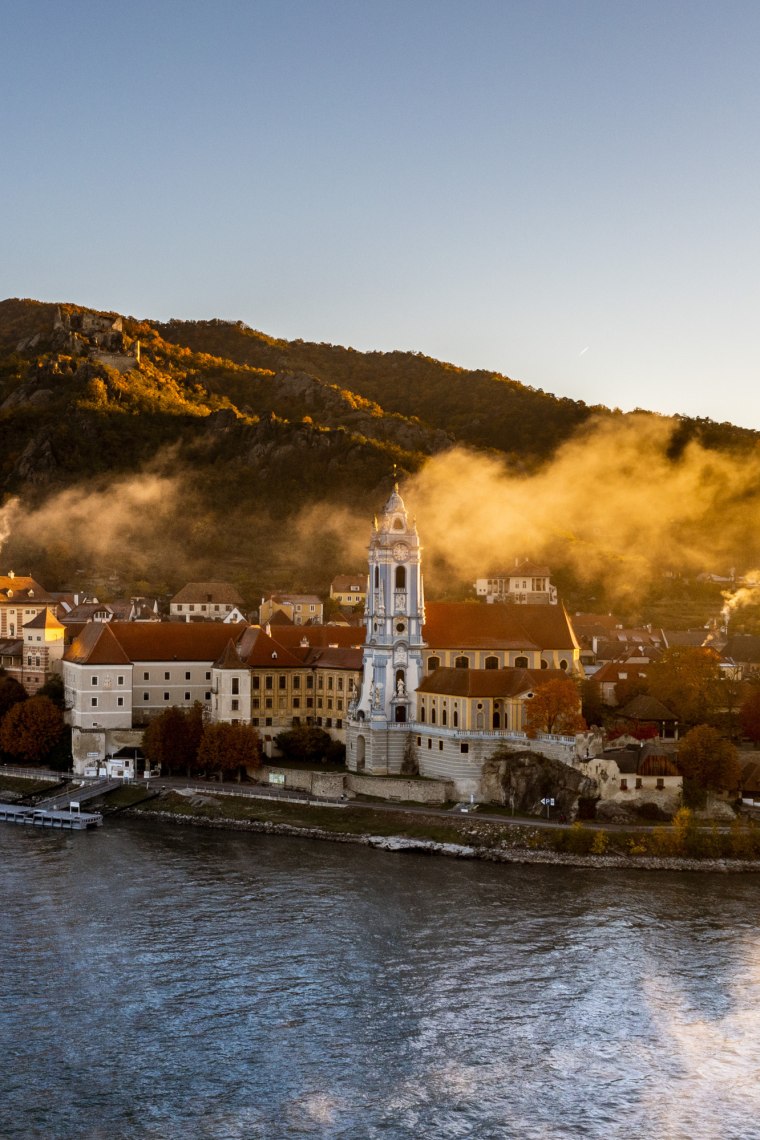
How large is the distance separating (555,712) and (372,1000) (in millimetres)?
26619

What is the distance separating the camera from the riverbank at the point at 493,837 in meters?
53.1

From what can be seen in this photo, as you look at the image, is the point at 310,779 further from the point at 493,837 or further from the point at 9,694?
the point at 9,694

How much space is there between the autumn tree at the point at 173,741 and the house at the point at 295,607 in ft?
119

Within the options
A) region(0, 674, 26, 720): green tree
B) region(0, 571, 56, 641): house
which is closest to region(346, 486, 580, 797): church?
region(0, 674, 26, 720): green tree

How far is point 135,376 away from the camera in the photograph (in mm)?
177250

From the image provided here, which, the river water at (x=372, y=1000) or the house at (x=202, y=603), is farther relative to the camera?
the house at (x=202, y=603)

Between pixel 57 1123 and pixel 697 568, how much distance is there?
116 meters

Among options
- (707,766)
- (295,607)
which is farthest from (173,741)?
(295,607)

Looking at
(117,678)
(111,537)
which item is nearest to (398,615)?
(117,678)

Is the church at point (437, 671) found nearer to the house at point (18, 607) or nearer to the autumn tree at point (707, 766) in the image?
the autumn tree at point (707, 766)

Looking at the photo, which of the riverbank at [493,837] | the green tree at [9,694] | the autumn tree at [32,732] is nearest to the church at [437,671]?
the riverbank at [493,837]

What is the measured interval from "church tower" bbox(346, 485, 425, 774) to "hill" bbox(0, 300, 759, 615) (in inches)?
2083

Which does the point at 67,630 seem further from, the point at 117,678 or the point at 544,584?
the point at 544,584

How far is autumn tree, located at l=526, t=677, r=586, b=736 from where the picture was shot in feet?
202
